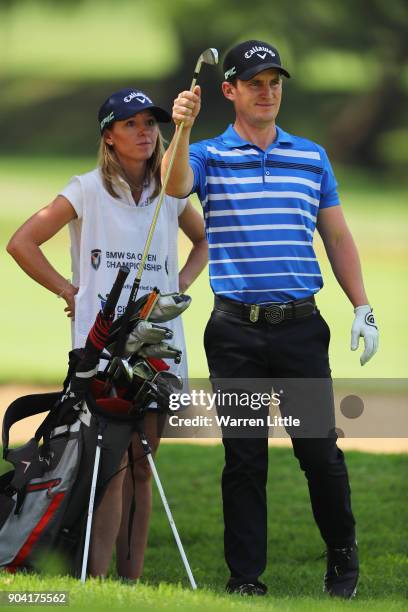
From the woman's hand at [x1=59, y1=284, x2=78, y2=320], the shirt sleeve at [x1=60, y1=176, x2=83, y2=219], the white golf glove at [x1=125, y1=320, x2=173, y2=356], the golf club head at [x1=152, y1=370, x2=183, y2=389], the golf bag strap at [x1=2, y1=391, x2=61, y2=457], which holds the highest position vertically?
the shirt sleeve at [x1=60, y1=176, x2=83, y2=219]

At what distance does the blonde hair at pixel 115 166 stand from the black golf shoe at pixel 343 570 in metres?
1.52

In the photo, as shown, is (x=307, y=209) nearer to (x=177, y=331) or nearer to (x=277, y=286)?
(x=277, y=286)

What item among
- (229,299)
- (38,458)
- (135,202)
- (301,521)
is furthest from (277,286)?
(301,521)

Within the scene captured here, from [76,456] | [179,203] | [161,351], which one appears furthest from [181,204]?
[76,456]

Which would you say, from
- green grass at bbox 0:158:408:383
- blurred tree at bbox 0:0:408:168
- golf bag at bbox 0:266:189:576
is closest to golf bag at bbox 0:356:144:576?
golf bag at bbox 0:266:189:576

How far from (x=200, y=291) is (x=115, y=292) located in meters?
15.6

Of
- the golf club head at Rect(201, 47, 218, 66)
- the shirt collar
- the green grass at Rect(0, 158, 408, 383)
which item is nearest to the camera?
the golf club head at Rect(201, 47, 218, 66)

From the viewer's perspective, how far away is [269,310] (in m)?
5.19

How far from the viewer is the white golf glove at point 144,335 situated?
190 inches

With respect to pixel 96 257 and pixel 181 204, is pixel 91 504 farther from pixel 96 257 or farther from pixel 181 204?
pixel 181 204

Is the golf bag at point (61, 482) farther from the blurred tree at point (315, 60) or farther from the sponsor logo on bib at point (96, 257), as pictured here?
the blurred tree at point (315, 60)

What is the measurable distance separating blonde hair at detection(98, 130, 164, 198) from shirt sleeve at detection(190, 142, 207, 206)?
25 cm

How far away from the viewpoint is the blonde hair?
5.37m

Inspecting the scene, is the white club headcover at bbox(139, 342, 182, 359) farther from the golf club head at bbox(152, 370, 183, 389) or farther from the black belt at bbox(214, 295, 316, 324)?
the black belt at bbox(214, 295, 316, 324)
